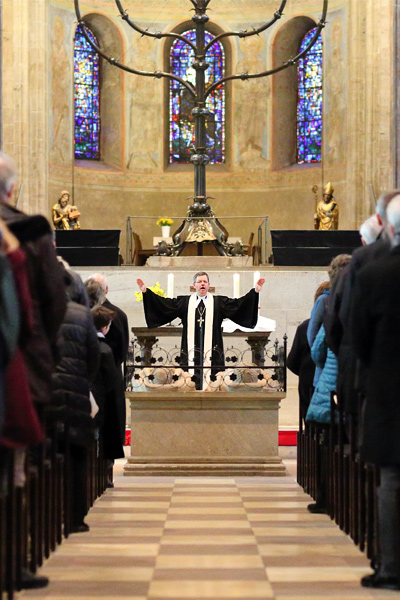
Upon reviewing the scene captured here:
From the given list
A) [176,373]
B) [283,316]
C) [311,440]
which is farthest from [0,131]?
[311,440]

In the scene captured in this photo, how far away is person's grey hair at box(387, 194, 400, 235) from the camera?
15.5 feet

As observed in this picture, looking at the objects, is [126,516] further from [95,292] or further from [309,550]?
[309,550]

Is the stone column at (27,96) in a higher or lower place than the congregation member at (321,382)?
higher

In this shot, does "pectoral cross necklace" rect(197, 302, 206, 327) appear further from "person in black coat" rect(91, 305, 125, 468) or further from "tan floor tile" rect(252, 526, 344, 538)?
"tan floor tile" rect(252, 526, 344, 538)

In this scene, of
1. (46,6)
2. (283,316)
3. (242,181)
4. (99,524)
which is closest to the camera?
(99,524)

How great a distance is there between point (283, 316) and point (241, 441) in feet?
17.6

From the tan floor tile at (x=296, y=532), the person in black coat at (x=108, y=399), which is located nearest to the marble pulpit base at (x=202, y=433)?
the person in black coat at (x=108, y=399)

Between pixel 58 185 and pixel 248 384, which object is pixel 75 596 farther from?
pixel 58 185

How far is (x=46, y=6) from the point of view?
875 inches

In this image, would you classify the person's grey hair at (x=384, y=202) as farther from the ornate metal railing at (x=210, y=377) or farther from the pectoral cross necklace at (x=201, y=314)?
the pectoral cross necklace at (x=201, y=314)

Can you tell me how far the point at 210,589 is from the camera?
484cm

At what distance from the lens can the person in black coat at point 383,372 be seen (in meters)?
4.64

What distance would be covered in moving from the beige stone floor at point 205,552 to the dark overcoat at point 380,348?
0.69 meters

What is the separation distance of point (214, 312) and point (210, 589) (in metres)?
6.18
